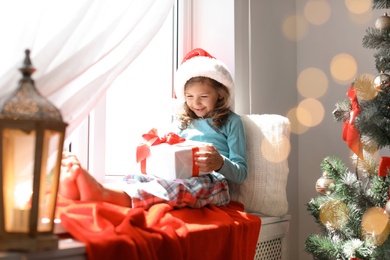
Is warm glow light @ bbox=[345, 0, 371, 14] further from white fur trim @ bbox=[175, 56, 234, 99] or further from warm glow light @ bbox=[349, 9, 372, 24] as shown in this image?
white fur trim @ bbox=[175, 56, 234, 99]

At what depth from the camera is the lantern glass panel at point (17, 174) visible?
3.22 feet

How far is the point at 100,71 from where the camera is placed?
1472 mm

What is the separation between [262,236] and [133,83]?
2.66 ft

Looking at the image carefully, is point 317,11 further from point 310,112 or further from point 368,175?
point 368,175

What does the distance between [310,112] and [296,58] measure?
273mm

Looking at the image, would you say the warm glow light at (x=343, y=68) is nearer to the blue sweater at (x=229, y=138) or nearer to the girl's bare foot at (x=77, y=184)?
the blue sweater at (x=229, y=138)

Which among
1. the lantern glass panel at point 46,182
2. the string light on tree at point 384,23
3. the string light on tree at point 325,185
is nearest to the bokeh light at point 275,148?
the string light on tree at point 325,185

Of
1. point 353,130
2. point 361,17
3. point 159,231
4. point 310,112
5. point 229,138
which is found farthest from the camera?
point 310,112

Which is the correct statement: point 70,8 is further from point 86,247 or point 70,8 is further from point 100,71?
point 86,247

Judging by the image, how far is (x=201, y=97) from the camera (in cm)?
193

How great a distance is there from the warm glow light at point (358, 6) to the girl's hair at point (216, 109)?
740mm

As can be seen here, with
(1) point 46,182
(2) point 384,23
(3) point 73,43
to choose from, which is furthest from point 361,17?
(1) point 46,182

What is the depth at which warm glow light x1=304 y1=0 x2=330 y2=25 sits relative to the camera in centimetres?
238

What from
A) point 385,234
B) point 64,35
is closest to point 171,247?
point 64,35
